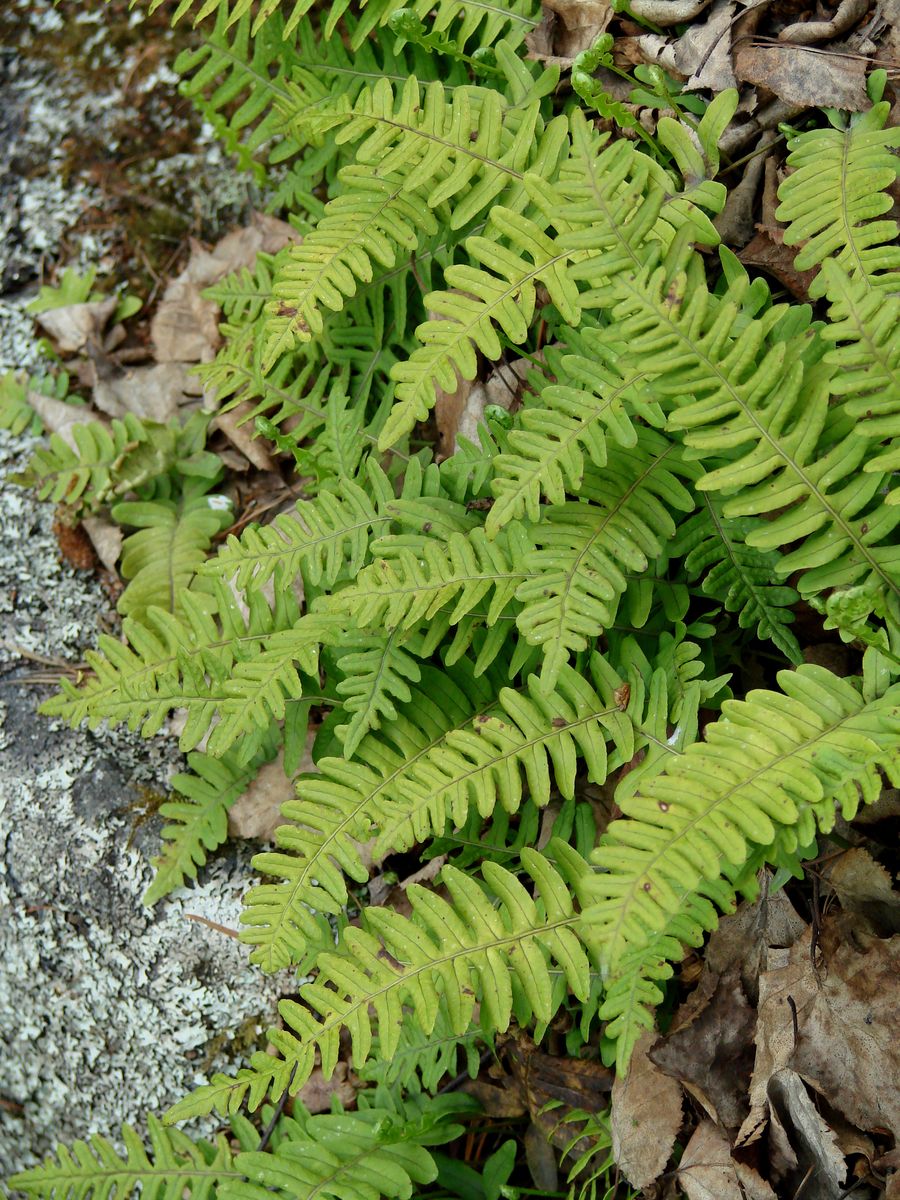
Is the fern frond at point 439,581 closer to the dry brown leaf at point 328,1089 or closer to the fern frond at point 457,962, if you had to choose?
the fern frond at point 457,962

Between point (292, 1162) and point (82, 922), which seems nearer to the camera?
point (292, 1162)

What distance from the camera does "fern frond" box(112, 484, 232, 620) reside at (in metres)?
3.37

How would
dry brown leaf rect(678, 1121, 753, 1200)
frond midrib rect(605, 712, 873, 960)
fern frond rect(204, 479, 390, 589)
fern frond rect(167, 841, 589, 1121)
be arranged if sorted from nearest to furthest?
frond midrib rect(605, 712, 873, 960)
fern frond rect(167, 841, 589, 1121)
dry brown leaf rect(678, 1121, 753, 1200)
fern frond rect(204, 479, 390, 589)

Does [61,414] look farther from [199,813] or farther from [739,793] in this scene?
[739,793]

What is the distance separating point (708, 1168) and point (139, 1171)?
1503 mm

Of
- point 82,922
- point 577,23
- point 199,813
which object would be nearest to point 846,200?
point 577,23

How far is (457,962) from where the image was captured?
7.10 feet

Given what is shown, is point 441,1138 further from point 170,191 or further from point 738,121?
point 170,191

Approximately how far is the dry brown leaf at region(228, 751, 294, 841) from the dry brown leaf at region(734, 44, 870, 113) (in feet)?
7.43

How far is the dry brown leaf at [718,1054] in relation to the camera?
92.6 inches

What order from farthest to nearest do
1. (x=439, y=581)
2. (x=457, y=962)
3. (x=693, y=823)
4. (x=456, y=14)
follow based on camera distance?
(x=456, y=14)
(x=439, y=581)
(x=457, y=962)
(x=693, y=823)

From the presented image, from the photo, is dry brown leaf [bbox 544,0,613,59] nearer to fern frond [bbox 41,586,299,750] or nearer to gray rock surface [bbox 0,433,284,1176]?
fern frond [bbox 41,586,299,750]

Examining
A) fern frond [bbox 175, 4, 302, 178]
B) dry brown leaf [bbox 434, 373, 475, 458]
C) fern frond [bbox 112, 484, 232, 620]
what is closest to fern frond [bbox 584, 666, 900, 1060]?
dry brown leaf [bbox 434, 373, 475, 458]

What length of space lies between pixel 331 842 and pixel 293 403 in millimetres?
1442
